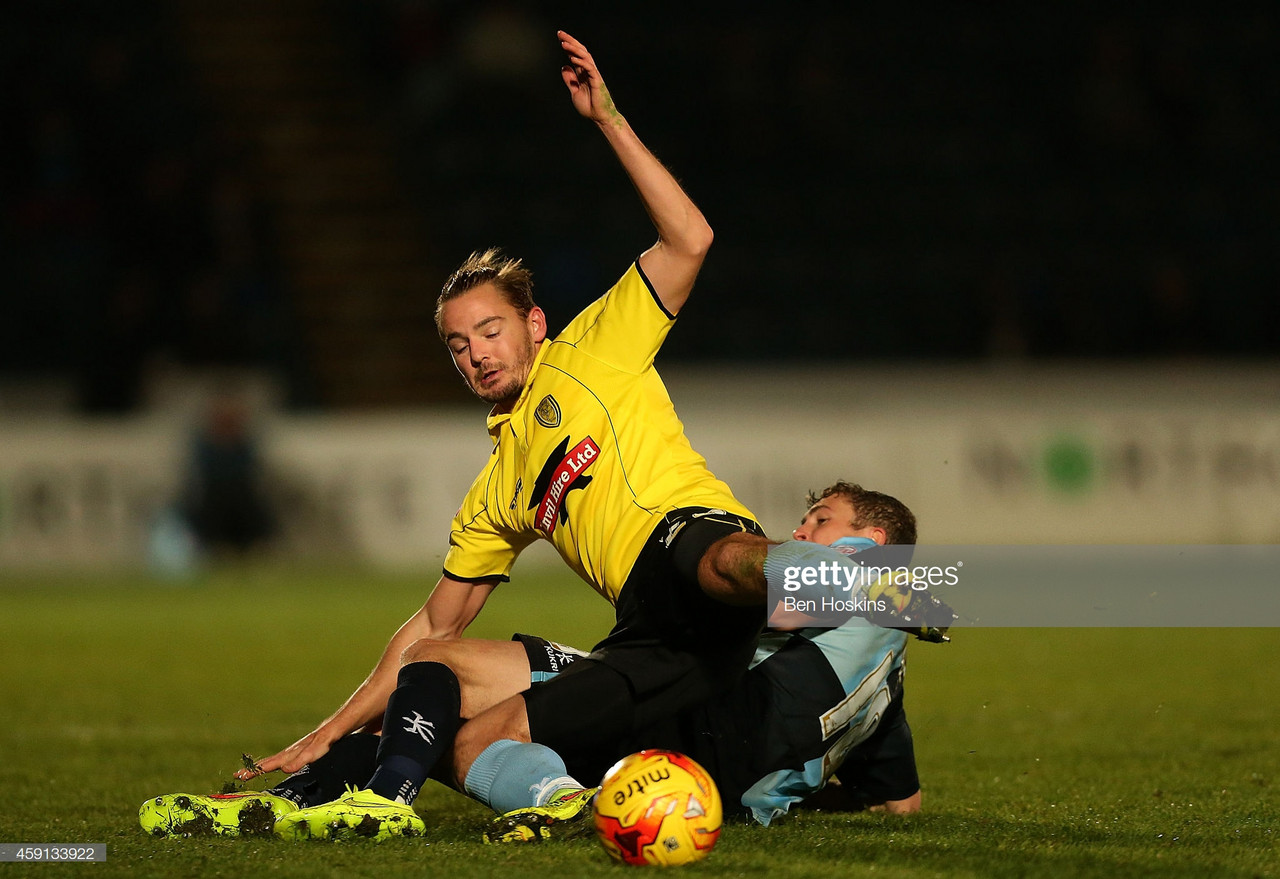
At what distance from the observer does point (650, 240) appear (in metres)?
16.4

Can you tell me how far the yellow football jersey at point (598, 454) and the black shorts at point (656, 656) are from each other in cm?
9

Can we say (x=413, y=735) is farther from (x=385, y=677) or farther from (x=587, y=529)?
(x=587, y=529)

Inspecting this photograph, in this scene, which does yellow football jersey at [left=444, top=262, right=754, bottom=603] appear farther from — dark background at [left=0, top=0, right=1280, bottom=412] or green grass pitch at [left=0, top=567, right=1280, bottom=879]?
dark background at [left=0, top=0, right=1280, bottom=412]

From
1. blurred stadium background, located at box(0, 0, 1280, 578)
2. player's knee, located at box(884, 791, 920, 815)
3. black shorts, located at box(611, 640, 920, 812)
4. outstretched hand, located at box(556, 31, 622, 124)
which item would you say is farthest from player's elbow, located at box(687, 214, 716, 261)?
blurred stadium background, located at box(0, 0, 1280, 578)

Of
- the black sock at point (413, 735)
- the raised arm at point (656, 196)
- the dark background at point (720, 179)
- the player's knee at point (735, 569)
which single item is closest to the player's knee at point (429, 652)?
the black sock at point (413, 735)

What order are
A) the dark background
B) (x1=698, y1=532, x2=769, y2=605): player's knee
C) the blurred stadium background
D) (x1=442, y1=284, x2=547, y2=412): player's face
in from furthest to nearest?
the dark background < the blurred stadium background < (x1=442, y1=284, x2=547, y2=412): player's face < (x1=698, y1=532, x2=769, y2=605): player's knee

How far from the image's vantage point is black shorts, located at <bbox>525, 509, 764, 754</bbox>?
14.0 ft

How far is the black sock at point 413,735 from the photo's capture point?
414 centimetres

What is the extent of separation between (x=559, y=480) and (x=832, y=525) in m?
0.80

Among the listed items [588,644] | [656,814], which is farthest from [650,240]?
[656,814]

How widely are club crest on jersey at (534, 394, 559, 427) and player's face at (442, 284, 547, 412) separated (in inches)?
5.7

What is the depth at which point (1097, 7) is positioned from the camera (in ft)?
63.2

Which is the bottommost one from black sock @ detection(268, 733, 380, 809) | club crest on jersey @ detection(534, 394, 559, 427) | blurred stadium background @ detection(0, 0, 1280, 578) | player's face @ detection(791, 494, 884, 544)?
black sock @ detection(268, 733, 380, 809)

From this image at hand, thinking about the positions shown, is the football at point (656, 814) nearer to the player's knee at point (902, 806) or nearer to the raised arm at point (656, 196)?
the player's knee at point (902, 806)
